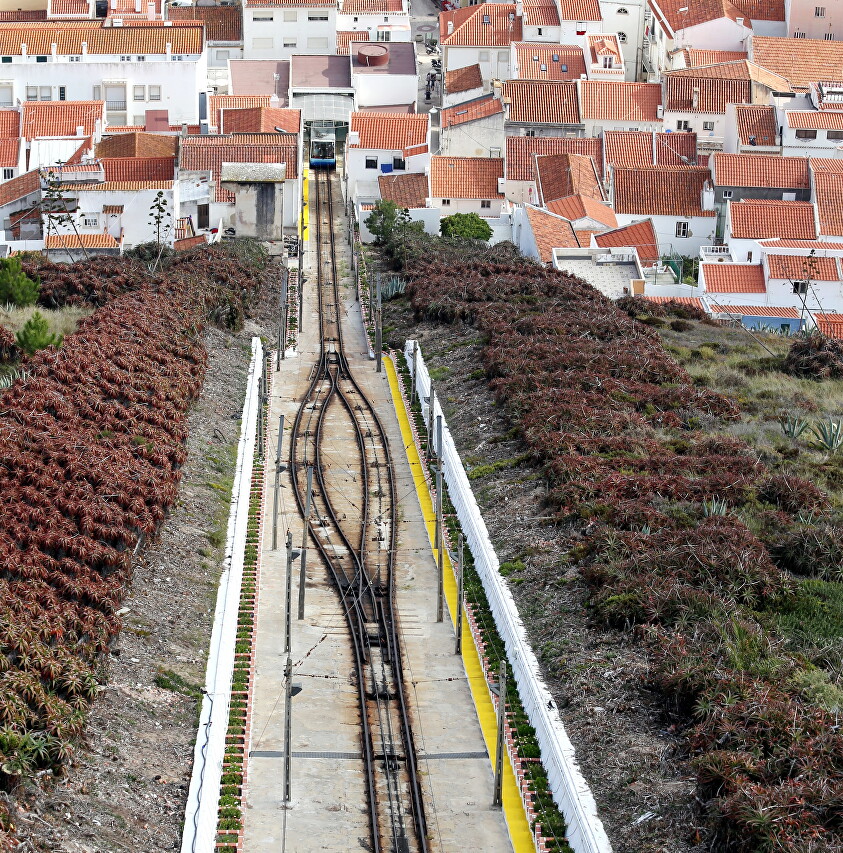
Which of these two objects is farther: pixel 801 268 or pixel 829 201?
pixel 829 201

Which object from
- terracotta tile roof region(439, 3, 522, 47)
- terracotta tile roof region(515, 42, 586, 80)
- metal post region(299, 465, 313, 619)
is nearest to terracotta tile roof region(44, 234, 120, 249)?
metal post region(299, 465, 313, 619)

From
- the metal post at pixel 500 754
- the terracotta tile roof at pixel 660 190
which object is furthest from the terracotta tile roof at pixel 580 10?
the metal post at pixel 500 754

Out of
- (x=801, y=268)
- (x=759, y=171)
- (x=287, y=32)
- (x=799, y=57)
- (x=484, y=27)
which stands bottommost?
(x=801, y=268)

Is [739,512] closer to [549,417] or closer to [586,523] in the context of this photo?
[586,523]

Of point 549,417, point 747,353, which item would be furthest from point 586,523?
point 747,353

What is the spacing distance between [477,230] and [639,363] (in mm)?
25512

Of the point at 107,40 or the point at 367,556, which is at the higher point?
the point at 107,40

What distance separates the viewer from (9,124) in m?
84.0

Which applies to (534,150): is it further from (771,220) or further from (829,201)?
(829,201)

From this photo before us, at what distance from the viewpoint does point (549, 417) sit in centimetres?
4731

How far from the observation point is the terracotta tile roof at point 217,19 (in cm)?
10412

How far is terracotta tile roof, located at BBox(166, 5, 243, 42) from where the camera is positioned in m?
104

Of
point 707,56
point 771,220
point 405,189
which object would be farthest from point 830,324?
point 707,56

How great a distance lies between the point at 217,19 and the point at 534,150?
28.9 meters
